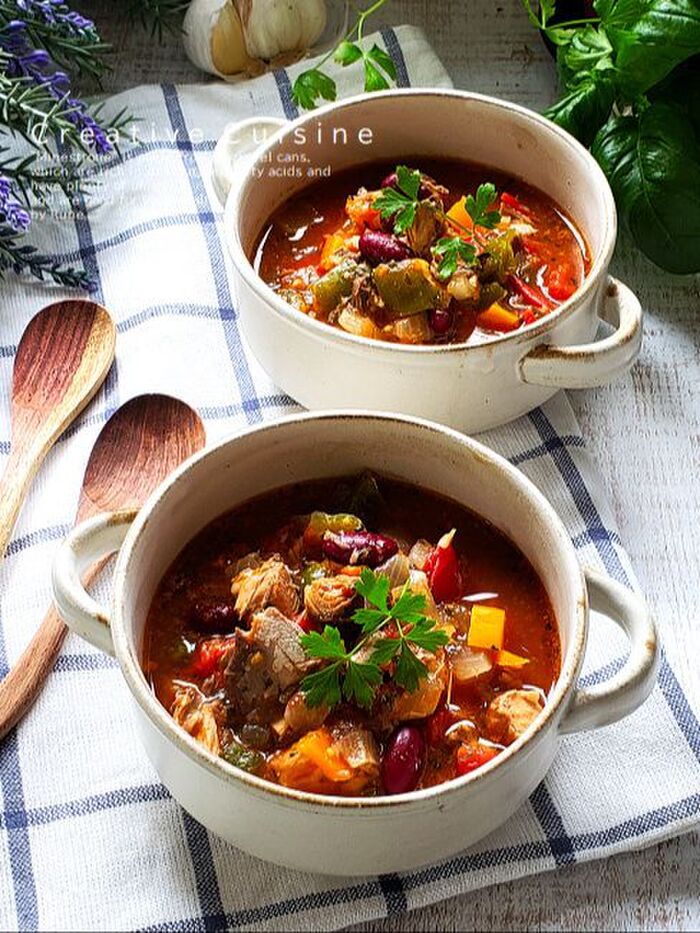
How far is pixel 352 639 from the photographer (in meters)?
1.82

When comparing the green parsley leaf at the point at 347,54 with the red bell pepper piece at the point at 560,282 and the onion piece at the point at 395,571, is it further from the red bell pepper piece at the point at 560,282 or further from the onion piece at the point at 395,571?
the onion piece at the point at 395,571

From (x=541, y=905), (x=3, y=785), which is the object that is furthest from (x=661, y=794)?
(x=3, y=785)

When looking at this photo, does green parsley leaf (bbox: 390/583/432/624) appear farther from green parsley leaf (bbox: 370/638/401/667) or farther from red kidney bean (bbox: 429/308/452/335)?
red kidney bean (bbox: 429/308/452/335)

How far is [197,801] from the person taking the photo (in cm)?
171

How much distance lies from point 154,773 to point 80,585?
32cm

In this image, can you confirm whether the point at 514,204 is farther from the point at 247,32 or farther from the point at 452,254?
the point at 247,32

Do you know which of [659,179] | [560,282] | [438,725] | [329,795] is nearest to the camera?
[329,795]

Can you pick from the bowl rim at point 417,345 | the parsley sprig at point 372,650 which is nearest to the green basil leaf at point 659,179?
the bowl rim at point 417,345

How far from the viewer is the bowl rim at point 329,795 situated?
5.20ft

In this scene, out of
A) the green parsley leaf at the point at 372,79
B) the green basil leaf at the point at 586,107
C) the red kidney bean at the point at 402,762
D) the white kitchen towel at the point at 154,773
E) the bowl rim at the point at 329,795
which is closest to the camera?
the bowl rim at the point at 329,795

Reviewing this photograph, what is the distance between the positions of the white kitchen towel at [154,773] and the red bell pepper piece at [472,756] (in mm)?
173

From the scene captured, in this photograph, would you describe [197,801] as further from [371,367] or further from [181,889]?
[371,367]

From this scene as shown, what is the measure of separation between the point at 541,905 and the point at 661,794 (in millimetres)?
231

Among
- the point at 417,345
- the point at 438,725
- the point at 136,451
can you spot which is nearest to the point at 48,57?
the point at 136,451
